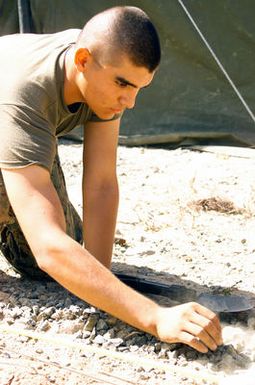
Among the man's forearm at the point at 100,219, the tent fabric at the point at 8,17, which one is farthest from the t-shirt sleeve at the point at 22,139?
the tent fabric at the point at 8,17

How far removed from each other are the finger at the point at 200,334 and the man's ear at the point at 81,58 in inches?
42.9

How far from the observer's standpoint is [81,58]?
3.30 m

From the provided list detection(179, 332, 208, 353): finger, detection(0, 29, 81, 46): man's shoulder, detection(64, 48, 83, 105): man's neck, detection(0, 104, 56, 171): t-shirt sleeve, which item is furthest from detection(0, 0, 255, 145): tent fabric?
detection(179, 332, 208, 353): finger

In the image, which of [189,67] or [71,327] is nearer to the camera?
[71,327]

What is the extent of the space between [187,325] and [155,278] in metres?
1.29

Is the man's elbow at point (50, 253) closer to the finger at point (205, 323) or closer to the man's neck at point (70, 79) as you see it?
the finger at point (205, 323)

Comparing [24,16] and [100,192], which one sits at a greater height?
[100,192]

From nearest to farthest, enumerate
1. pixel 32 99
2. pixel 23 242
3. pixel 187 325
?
pixel 187 325 < pixel 32 99 < pixel 23 242

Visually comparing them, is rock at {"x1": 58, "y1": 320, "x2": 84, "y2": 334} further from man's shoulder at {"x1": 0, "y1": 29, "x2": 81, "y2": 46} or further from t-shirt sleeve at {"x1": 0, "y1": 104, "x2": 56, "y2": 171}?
man's shoulder at {"x1": 0, "y1": 29, "x2": 81, "y2": 46}

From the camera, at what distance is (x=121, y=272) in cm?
437

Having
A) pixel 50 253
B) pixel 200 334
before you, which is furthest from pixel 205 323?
pixel 50 253

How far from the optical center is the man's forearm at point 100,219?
4.01 meters

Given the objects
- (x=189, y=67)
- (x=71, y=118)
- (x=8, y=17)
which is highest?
(x=71, y=118)

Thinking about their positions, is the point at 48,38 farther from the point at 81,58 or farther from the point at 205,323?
the point at 205,323
